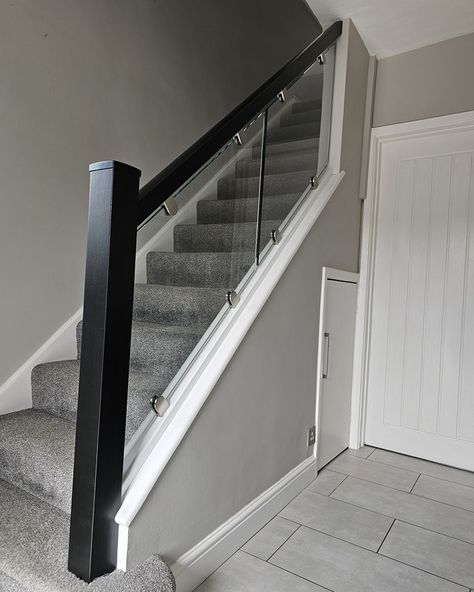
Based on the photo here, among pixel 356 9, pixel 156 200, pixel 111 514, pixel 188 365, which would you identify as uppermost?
pixel 356 9

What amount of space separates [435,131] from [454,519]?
236 centimetres

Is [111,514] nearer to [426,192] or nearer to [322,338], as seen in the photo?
[322,338]

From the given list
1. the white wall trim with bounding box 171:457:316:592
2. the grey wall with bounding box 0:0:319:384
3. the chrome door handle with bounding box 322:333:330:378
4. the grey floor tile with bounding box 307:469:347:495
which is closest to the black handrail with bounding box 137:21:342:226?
the grey wall with bounding box 0:0:319:384

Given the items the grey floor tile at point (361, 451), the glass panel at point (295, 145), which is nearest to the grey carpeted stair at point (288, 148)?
the glass panel at point (295, 145)

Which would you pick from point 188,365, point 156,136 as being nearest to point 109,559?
point 188,365

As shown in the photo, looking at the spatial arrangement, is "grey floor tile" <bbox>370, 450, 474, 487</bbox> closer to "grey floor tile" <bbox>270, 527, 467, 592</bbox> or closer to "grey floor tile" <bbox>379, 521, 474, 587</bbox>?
"grey floor tile" <bbox>379, 521, 474, 587</bbox>

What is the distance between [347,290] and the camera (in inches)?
116

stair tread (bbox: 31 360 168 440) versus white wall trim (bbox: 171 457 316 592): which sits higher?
stair tread (bbox: 31 360 168 440)

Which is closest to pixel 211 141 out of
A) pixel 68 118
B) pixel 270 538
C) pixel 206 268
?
pixel 206 268

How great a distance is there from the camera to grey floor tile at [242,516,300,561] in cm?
185

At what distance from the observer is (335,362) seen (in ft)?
9.27

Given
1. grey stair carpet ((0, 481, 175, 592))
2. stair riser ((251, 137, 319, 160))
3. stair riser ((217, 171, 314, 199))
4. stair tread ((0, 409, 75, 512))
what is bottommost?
grey stair carpet ((0, 481, 175, 592))

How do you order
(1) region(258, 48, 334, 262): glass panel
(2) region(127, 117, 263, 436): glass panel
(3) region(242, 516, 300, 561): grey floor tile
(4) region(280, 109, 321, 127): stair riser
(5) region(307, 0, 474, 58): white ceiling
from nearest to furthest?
(2) region(127, 117, 263, 436): glass panel, (3) region(242, 516, 300, 561): grey floor tile, (1) region(258, 48, 334, 262): glass panel, (4) region(280, 109, 321, 127): stair riser, (5) region(307, 0, 474, 58): white ceiling

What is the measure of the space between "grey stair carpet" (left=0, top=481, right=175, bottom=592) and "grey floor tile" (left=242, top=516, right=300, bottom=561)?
2.03 feet
